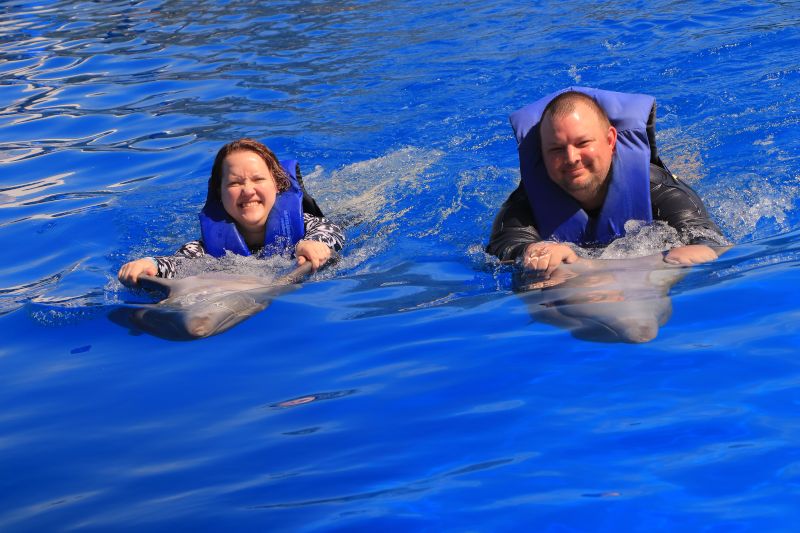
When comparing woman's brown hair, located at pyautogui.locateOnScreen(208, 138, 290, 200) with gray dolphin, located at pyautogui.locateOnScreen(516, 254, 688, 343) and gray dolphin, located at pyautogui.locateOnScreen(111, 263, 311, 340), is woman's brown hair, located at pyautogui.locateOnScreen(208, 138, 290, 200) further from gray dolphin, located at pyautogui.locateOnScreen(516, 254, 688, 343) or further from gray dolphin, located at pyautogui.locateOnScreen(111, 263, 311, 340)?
gray dolphin, located at pyautogui.locateOnScreen(516, 254, 688, 343)

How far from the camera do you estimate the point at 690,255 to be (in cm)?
464

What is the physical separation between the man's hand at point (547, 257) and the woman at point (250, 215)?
4.36 ft

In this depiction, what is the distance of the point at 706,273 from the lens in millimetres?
4578

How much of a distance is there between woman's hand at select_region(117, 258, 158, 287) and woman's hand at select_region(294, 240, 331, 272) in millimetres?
743

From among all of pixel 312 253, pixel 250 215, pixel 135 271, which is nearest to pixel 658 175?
pixel 312 253

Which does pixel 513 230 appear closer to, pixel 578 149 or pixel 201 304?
pixel 578 149

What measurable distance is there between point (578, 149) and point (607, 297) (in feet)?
3.39

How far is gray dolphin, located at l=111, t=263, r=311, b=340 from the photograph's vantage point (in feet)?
15.3

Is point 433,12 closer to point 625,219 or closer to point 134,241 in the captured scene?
point 134,241

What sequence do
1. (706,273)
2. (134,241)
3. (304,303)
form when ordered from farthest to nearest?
(134,241) → (304,303) → (706,273)

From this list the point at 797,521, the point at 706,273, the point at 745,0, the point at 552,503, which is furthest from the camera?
the point at 745,0

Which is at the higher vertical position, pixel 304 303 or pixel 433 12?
pixel 433 12

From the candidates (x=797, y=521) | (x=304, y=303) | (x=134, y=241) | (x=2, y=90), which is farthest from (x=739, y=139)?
(x=2, y=90)

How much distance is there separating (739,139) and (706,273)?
266cm
